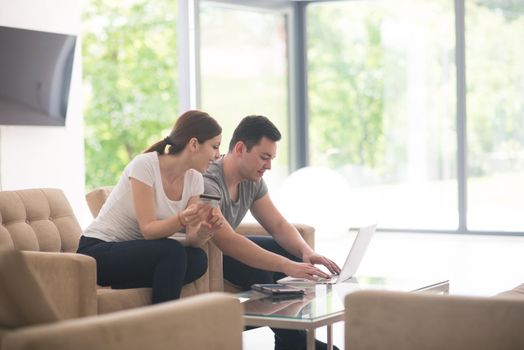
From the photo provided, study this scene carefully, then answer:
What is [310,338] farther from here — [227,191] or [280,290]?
[227,191]

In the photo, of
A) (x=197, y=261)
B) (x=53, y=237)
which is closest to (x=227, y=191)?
(x=197, y=261)

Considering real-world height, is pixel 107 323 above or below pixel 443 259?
above

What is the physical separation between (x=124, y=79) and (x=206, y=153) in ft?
40.1

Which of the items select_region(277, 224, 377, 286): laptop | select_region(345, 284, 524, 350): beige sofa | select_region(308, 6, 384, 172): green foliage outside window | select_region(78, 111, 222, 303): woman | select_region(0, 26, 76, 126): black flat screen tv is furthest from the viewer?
select_region(308, 6, 384, 172): green foliage outside window

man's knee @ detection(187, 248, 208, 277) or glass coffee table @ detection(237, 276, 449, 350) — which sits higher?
man's knee @ detection(187, 248, 208, 277)

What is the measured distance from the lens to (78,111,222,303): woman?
12.0 ft

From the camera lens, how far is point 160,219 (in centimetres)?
384

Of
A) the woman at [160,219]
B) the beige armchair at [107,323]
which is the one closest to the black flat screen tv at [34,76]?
the woman at [160,219]

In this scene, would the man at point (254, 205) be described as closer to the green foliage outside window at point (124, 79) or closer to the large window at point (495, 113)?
the large window at point (495, 113)

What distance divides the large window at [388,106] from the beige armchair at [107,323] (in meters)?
6.58

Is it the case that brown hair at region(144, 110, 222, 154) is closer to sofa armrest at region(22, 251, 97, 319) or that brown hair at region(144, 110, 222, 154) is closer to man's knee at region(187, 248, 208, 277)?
man's knee at region(187, 248, 208, 277)

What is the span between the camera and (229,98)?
8.74 meters

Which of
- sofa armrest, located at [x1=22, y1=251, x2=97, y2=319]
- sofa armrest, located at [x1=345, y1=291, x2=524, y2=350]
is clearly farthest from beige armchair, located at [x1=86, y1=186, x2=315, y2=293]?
sofa armrest, located at [x1=345, y1=291, x2=524, y2=350]

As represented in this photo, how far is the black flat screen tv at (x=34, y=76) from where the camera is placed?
632 cm
